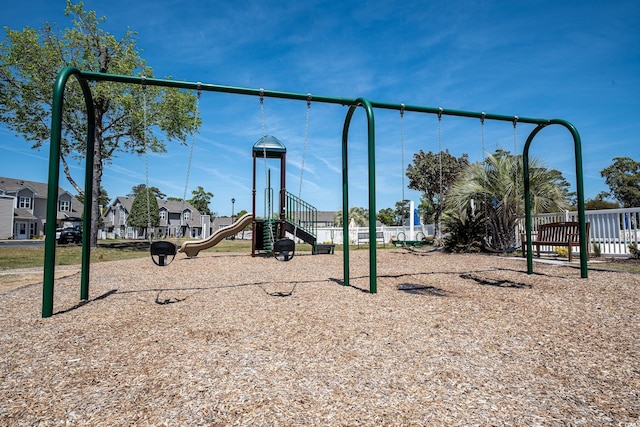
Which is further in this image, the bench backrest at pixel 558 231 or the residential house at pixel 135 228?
the residential house at pixel 135 228

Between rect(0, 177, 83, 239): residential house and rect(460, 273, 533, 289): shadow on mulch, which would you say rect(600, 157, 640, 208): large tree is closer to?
rect(460, 273, 533, 289): shadow on mulch

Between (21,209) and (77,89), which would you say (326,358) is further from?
(21,209)

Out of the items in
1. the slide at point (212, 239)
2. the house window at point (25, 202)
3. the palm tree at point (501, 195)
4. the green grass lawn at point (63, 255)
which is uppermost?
the house window at point (25, 202)

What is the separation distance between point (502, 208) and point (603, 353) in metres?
9.87

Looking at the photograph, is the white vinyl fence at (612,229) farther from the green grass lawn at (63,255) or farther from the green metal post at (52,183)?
the green metal post at (52,183)

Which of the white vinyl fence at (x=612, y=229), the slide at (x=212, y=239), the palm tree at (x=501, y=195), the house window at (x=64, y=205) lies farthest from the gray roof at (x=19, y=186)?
the white vinyl fence at (x=612, y=229)

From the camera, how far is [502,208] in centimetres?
1202

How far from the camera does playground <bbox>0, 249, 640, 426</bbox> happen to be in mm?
2113

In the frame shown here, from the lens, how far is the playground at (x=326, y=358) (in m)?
2.11

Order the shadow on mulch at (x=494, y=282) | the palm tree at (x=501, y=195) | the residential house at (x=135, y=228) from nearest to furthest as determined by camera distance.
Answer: the shadow on mulch at (x=494, y=282), the palm tree at (x=501, y=195), the residential house at (x=135, y=228)

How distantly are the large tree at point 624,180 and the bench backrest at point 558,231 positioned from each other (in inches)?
1752

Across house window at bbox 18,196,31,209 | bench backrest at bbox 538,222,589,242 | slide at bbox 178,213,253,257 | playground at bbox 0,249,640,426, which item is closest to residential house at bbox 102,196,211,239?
house window at bbox 18,196,31,209

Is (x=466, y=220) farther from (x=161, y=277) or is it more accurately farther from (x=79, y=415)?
(x=79, y=415)

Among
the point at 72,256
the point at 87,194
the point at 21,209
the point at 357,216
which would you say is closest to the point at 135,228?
the point at 21,209
